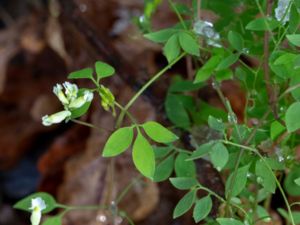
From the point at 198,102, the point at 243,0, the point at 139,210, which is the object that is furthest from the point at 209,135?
the point at 139,210

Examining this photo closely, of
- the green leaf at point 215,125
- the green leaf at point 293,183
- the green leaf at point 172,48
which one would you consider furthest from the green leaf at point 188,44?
the green leaf at point 293,183

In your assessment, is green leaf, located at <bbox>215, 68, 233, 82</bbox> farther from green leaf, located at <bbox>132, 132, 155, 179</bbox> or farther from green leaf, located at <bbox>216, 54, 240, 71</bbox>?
green leaf, located at <bbox>132, 132, 155, 179</bbox>

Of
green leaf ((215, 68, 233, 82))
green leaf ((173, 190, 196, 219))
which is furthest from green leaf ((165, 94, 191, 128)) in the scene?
green leaf ((173, 190, 196, 219))

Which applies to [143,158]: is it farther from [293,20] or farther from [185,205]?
[293,20]

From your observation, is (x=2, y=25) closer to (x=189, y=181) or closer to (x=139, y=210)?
(x=139, y=210)

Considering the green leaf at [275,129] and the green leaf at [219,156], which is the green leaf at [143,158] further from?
the green leaf at [275,129]
